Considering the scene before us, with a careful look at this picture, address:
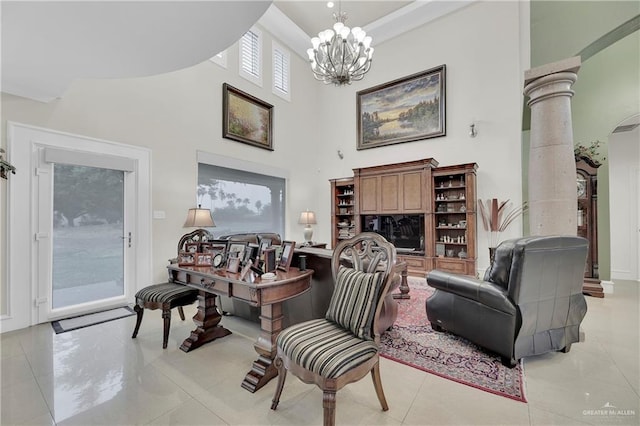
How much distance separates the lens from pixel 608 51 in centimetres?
463

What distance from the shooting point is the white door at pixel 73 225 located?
3084mm

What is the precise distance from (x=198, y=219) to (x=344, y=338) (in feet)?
11.1

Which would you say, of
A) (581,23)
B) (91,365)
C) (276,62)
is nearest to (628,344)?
(581,23)

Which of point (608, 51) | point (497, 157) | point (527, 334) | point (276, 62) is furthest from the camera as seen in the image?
point (276, 62)

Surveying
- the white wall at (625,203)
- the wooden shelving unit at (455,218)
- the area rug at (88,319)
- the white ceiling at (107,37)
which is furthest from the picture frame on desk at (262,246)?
the white wall at (625,203)

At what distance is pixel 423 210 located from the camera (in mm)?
5484

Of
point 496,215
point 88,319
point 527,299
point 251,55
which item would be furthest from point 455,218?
point 88,319

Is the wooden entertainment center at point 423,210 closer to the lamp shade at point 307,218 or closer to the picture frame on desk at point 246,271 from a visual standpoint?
the lamp shade at point 307,218

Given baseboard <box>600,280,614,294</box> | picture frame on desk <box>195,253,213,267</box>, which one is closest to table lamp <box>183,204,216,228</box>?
picture frame on desk <box>195,253,213,267</box>

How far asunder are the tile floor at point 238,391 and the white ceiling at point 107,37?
2.54 m

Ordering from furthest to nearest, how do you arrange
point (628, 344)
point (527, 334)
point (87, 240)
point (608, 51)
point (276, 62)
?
point (276, 62) < point (608, 51) < point (87, 240) < point (628, 344) < point (527, 334)

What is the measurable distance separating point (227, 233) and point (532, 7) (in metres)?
7.01

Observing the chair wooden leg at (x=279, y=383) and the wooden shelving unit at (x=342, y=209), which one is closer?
the chair wooden leg at (x=279, y=383)

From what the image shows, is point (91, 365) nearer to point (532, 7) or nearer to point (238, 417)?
point (238, 417)
